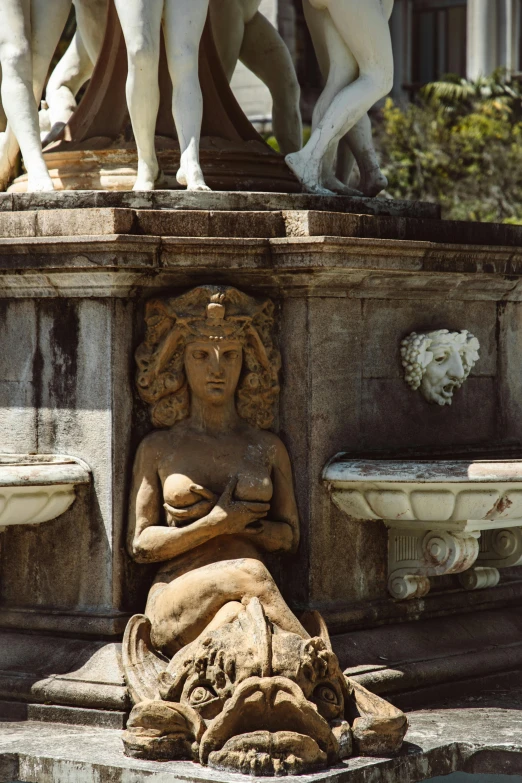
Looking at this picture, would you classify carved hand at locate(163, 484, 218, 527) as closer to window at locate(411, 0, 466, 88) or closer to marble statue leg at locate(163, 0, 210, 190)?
marble statue leg at locate(163, 0, 210, 190)

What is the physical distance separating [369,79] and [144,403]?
2.26 metres

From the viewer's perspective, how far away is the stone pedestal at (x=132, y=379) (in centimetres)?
666

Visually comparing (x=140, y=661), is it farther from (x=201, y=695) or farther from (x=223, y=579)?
(x=201, y=695)

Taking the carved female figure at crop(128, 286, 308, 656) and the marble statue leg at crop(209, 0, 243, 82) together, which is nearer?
the carved female figure at crop(128, 286, 308, 656)

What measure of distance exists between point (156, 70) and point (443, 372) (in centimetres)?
203

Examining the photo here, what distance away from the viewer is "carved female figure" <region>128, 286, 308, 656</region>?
6.59 metres

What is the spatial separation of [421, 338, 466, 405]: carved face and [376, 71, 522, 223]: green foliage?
17661 millimetres

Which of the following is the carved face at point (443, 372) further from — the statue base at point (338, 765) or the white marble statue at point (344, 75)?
the statue base at point (338, 765)

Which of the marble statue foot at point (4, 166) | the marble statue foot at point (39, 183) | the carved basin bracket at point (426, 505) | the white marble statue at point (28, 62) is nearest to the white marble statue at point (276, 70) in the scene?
the white marble statue at point (28, 62)

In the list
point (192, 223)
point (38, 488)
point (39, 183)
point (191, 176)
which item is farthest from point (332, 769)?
point (39, 183)

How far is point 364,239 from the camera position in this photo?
671 cm

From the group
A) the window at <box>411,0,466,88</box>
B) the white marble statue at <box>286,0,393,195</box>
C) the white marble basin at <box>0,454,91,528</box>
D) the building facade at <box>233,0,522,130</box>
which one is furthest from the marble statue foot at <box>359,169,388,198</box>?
the window at <box>411,0,466,88</box>

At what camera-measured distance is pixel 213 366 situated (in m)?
6.73

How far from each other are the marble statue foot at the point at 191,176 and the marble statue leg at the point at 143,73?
0.18 meters
